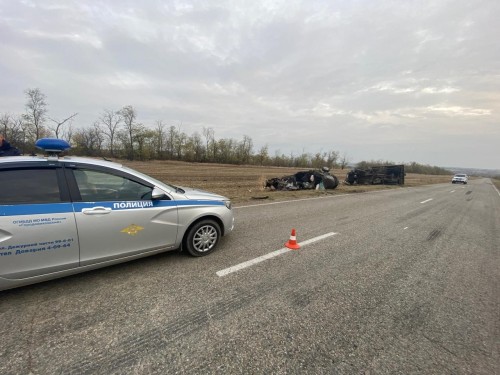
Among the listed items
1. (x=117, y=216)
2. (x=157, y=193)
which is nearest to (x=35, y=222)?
(x=117, y=216)

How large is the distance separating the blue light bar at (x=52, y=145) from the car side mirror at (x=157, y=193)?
1238 millimetres

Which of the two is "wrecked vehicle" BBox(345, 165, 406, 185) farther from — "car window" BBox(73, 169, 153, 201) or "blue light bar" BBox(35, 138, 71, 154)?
"blue light bar" BBox(35, 138, 71, 154)

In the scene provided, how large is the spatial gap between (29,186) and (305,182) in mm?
14508

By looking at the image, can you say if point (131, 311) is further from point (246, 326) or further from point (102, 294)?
point (246, 326)

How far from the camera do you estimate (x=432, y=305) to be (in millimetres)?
2895

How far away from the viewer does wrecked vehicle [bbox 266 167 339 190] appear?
1540 centimetres

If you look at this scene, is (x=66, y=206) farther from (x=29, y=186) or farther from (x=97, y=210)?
(x=29, y=186)

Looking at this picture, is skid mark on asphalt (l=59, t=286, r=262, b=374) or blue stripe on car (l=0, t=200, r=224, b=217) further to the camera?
blue stripe on car (l=0, t=200, r=224, b=217)

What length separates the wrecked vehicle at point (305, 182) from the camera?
50.5 feet

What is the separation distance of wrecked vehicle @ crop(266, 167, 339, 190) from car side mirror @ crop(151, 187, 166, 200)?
12.0 metres

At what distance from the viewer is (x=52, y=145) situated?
304 centimetres

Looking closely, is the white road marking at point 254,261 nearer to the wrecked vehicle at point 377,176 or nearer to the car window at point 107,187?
the car window at point 107,187

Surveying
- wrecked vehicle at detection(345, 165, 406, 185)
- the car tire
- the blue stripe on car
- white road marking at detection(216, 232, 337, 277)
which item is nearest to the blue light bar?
the blue stripe on car

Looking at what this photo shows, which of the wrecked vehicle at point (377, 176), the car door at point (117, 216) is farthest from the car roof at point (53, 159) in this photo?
the wrecked vehicle at point (377, 176)
